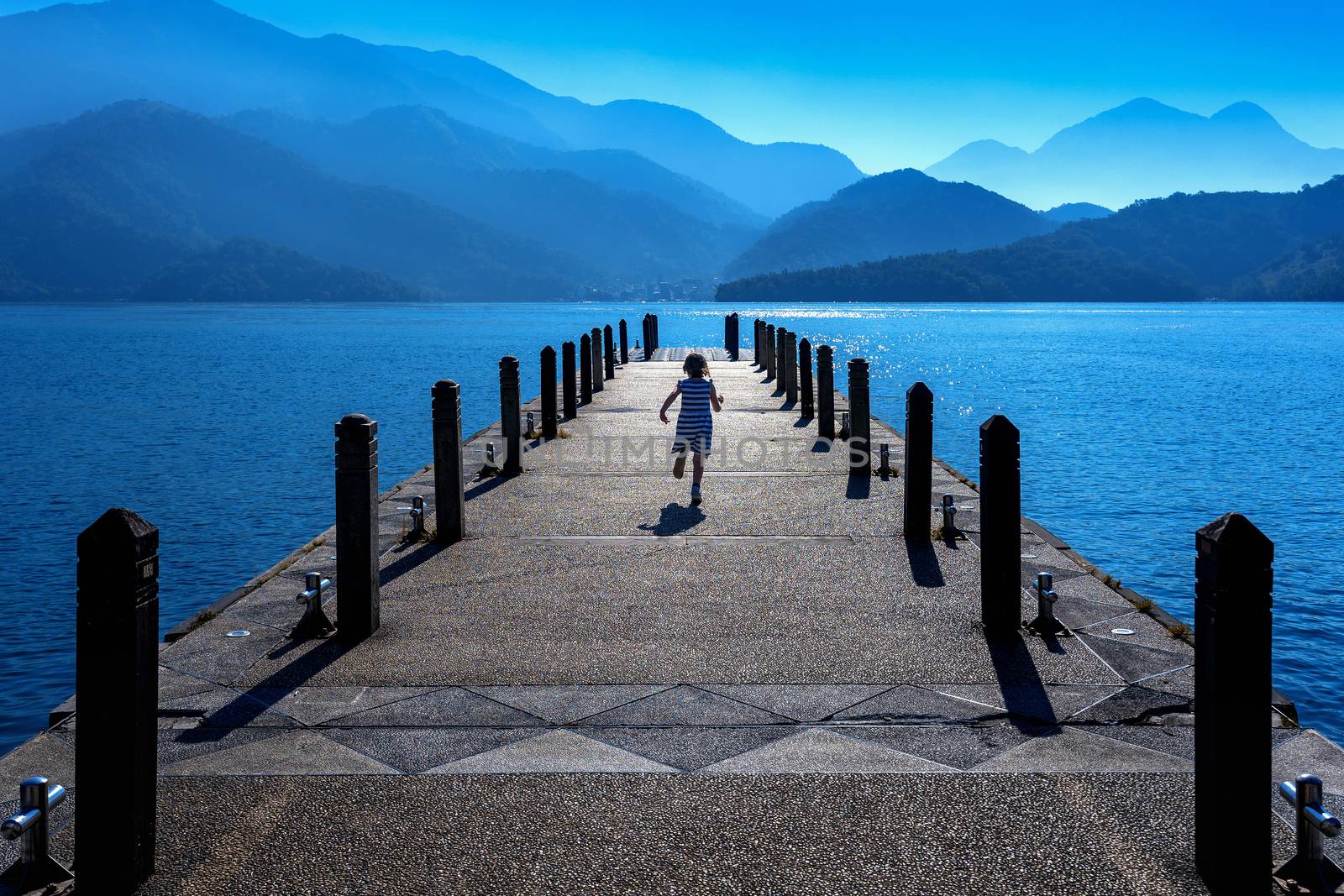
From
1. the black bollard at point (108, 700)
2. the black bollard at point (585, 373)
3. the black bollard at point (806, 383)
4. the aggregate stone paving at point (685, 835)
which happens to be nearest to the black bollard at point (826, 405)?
the black bollard at point (806, 383)

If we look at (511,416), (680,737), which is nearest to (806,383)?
(511,416)

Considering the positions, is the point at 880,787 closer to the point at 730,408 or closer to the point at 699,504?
the point at 699,504

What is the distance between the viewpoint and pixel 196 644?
7.28m

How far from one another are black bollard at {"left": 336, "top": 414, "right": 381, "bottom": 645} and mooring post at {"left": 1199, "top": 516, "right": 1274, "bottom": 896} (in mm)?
4801

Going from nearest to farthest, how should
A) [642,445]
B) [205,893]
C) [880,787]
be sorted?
[205,893] → [880,787] → [642,445]

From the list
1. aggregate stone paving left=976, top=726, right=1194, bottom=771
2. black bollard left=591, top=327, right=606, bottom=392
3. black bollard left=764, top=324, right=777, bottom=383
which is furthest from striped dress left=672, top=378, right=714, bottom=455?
black bollard left=764, top=324, right=777, bottom=383

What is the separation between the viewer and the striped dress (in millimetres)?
13359

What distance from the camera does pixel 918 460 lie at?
416 inches

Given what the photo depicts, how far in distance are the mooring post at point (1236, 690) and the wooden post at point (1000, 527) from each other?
3111 mm

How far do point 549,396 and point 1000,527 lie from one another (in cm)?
1222

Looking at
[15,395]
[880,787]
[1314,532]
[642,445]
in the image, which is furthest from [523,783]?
[15,395]

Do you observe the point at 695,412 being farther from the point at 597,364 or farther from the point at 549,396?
the point at 597,364

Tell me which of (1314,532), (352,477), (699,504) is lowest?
(1314,532)

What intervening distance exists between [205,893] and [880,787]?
257 cm
